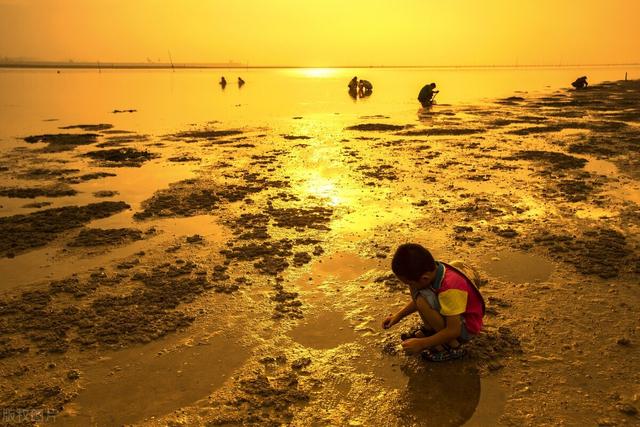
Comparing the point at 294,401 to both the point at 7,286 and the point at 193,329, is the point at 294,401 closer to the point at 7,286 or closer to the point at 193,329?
the point at 193,329

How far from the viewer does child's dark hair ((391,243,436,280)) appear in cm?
324

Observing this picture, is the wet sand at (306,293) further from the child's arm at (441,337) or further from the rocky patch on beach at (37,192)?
the child's arm at (441,337)

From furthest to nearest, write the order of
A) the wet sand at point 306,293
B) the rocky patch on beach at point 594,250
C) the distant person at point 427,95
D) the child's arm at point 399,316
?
1. the distant person at point 427,95
2. the rocky patch on beach at point 594,250
3. the child's arm at point 399,316
4. the wet sand at point 306,293

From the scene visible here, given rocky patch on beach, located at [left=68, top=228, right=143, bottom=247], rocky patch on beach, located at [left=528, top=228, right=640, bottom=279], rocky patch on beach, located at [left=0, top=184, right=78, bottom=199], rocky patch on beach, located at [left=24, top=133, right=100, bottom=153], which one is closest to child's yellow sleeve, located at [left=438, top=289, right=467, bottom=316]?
rocky patch on beach, located at [left=528, top=228, right=640, bottom=279]

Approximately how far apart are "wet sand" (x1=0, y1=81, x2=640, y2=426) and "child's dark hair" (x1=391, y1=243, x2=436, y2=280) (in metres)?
0.88

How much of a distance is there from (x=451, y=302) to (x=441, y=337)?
0.29 m

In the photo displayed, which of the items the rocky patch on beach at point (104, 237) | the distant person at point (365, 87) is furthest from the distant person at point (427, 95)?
the rocky patch on beach at point (104, 237)

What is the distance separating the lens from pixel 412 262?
3246mm

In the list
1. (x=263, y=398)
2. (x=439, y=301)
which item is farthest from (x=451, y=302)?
(x=263, y=398)

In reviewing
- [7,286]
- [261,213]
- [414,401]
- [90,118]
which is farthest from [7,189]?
[90,118]

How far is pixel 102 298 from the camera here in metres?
4.72

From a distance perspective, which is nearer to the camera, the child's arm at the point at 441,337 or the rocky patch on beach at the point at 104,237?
the child's arm at the point at 441,337

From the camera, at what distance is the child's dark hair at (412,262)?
3.24 m

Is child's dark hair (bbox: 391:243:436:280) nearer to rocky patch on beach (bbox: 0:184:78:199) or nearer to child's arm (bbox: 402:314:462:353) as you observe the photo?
child's arm (bbox: 402:314:462:353)
